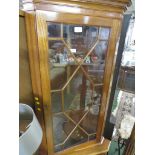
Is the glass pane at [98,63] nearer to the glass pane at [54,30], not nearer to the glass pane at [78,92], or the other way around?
the glass pane at [78,92]

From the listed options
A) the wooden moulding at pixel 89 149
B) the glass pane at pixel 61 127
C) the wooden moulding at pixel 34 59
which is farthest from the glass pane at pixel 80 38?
the wooden moulding at pixel 89 149

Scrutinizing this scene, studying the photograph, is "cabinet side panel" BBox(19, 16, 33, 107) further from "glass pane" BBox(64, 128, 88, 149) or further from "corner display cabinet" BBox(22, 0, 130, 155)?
"glass pane" BBox(64, 128, 88, 149)

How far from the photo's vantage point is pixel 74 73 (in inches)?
34.7

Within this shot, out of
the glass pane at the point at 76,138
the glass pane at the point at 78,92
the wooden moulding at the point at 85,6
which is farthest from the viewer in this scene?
the glass pane at the point at 76,138

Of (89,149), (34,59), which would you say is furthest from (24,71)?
(89,149)

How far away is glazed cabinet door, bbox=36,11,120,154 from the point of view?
29.5 inches

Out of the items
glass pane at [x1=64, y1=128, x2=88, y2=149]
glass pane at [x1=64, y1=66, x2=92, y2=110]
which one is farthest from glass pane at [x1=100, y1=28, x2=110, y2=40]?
glass pane at [x1=64, y1=128, x2=88, y2=149]

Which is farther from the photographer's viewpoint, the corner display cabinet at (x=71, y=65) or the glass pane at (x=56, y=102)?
the glass pane at (x=56, y=102)

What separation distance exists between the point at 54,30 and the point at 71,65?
0.21m

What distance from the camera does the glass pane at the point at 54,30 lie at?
0.72 m

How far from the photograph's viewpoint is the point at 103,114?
3.51 feet
